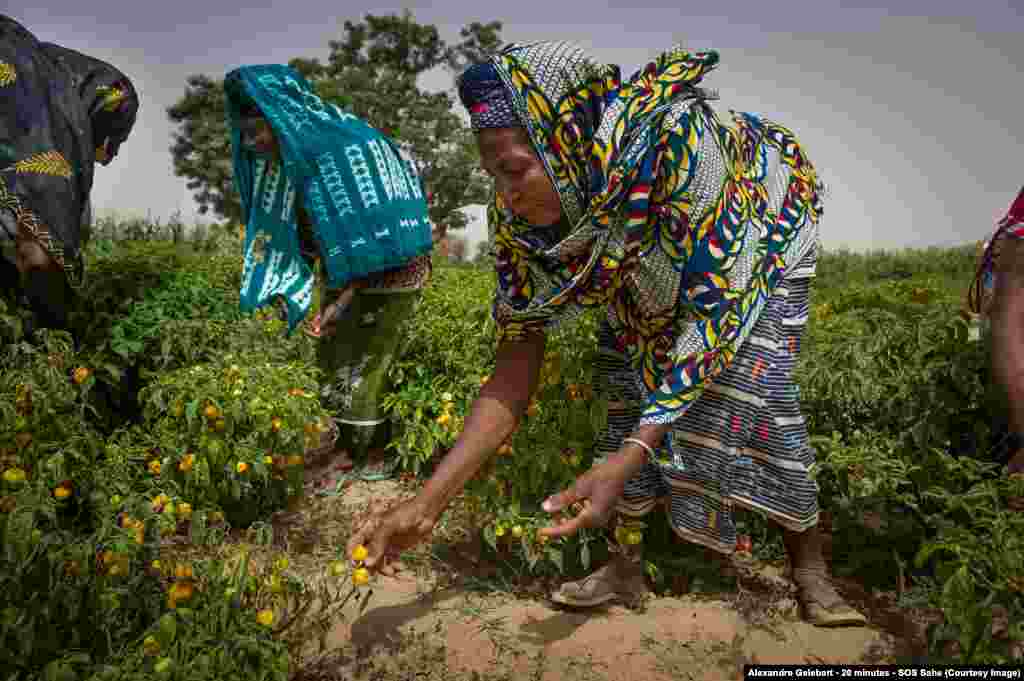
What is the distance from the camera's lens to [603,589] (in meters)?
2.47

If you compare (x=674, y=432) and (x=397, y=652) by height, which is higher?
(x=674, y=432)

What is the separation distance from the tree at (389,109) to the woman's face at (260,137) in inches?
586

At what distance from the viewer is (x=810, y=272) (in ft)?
7.14

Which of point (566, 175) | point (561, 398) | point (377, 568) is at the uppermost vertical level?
point (566, 175)

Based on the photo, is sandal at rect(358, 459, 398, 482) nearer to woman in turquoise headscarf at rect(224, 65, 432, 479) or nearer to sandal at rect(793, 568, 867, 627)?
woman in turquoise headscarf at rect(224, 65, 432, 479)

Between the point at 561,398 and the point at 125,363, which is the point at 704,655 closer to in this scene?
the point at 561,398

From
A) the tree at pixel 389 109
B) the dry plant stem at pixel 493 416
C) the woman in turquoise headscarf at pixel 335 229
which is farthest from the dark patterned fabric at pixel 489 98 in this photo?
the tree at pixel 389 109

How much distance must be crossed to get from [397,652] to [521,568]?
1.95 ft

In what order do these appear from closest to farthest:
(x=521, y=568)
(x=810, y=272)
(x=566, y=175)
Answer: (x=566, y=175) < (x=810, y=272) < (x=521, y=568)

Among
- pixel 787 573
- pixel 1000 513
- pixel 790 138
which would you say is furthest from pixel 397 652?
pixel 790 138

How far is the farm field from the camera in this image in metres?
1.69

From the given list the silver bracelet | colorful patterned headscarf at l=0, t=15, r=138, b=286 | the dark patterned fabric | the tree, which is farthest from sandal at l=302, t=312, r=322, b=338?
the tree

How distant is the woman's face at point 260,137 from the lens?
3541mm

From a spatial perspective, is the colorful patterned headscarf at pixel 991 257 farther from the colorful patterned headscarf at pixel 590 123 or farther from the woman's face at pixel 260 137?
the woman's face at pixel 260 137
